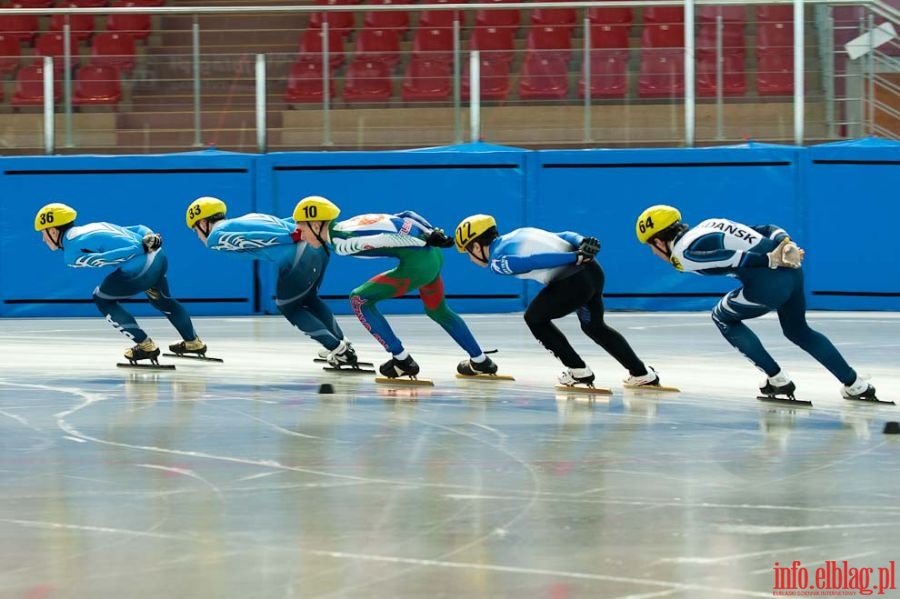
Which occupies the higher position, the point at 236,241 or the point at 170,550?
the point at 236,241

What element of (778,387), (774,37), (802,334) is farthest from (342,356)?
(774,37)

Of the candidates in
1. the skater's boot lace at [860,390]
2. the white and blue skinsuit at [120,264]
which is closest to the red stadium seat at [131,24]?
the white and blue skinsuit at [120,264]

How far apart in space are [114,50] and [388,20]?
3.28 meters

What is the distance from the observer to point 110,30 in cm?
1809

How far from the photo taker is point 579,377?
11.0 metres

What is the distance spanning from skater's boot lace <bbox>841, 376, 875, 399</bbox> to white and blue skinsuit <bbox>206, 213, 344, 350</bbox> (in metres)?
4.20

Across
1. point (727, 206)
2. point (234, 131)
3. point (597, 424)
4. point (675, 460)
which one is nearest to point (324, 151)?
point (234, 131)

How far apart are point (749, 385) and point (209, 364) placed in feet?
15.2

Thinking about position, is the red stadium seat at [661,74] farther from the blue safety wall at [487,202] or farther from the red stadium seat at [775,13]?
the red stadium seat at [775,13]

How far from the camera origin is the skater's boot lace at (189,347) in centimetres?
1332

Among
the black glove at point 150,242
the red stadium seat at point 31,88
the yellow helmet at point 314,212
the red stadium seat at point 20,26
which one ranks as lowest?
the black glove at point 150,242

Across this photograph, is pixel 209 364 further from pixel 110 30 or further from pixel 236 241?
pixel 110 30

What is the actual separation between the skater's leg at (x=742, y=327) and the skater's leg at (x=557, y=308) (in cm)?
104

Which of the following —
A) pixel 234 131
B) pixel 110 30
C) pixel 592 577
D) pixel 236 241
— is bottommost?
pixel 592 577
